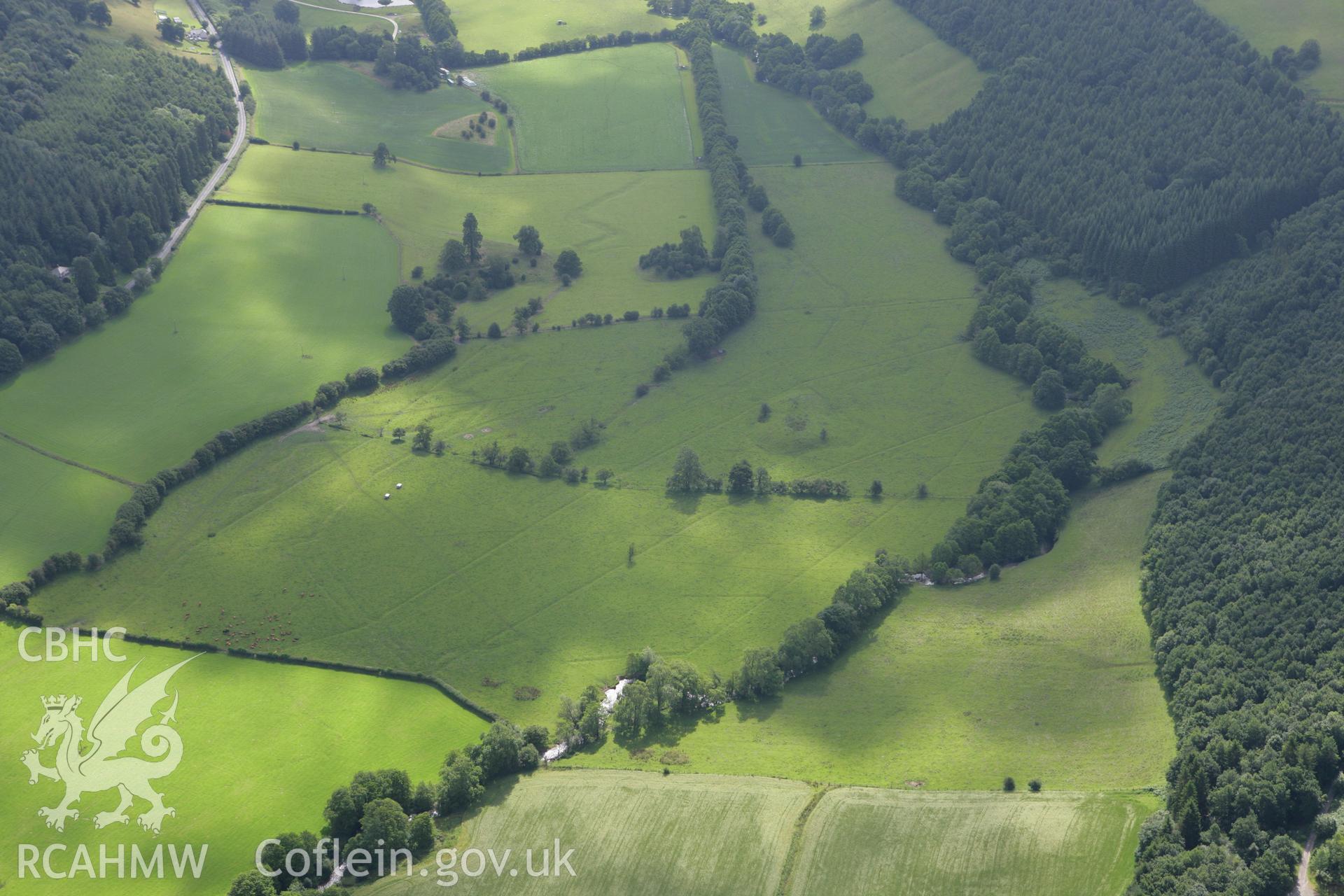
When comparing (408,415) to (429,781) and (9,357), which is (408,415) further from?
(429,781)

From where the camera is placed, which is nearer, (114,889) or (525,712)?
(114,889)

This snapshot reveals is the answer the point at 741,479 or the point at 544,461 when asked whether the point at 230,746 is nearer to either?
the point at 544,461

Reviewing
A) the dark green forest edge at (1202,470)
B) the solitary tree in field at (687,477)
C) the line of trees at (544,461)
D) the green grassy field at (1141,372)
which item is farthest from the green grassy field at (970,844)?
the green grassy field at (1141,372)

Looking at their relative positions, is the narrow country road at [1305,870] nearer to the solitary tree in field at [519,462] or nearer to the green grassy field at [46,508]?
the solitary tree in field at [519,462]

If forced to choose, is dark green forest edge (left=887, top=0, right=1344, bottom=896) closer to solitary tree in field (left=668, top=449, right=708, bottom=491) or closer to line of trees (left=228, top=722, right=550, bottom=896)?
solitary tree in field (left=668, top=449, right=708, bottom=491)

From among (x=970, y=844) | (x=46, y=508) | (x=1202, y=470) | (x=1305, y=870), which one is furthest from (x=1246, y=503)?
(x=46, y=508)

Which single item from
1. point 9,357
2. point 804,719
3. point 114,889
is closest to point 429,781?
point 114,889

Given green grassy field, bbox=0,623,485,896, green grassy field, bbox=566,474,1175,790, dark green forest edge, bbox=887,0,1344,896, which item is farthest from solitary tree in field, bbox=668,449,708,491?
dark green forest edge, bbox=887,0,1344,896

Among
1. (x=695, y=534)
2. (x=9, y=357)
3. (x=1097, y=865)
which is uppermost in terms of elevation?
(x=1097, y=865)
